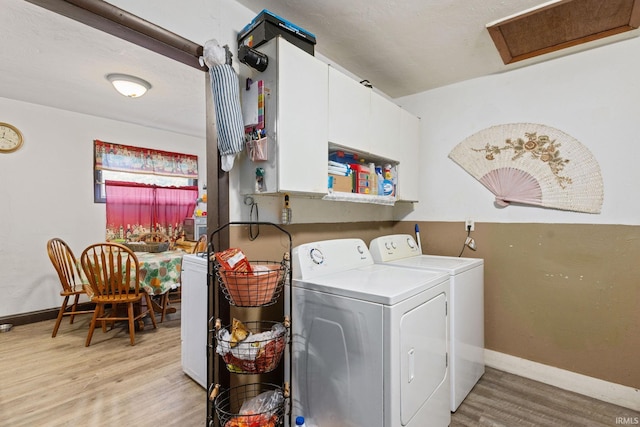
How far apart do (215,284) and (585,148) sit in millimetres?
2556

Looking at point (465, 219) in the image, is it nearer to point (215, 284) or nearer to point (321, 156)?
point (321, 156)

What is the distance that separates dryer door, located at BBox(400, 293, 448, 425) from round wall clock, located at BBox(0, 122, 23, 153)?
4438 millimetres

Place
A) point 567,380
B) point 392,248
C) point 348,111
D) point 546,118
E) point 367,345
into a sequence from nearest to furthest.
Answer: point 367,345
point 348,111
point 567,380
point 546,118
point 392,248

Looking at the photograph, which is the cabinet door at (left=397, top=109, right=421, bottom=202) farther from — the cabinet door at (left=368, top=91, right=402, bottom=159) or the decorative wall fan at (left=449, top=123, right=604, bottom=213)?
the decorative wall fan at (left=449, top=123, right=604, bottom=213)

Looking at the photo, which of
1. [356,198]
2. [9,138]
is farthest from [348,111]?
[9,138]

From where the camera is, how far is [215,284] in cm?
165

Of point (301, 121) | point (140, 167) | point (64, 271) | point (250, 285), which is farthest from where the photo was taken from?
point (140, 167)

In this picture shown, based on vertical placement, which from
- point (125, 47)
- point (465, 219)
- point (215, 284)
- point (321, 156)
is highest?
point (125, 47)

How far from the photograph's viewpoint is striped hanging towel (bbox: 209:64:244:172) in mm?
1479

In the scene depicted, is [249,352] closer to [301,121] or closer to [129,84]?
[301,121]

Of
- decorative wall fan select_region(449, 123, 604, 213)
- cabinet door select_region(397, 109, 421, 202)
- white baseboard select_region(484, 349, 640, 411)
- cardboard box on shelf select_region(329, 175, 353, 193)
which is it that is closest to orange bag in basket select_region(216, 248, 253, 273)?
cardboard box on shelf select_region(329, 175, 353, 193)

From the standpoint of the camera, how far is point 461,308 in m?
1.97

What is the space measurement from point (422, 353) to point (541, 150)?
5.89 ft

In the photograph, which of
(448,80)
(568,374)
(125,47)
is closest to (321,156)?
(448,80)
